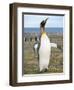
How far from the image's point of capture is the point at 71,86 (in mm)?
1972

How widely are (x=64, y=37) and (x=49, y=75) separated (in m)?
0.28

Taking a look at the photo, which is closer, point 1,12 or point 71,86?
point 1,12

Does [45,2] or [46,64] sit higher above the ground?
[45,2]

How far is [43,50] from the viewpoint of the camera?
186 cm

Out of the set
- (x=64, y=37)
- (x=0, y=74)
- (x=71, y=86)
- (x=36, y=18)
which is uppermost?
(x=36, y=18)

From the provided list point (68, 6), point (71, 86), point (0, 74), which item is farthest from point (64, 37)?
point (0, 74)

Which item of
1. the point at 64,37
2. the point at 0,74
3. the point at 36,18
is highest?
the point at 36,18

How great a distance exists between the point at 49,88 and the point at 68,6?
58 cm

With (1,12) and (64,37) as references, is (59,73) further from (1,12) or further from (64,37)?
(1,12)

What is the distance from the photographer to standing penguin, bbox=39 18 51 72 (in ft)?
6.07

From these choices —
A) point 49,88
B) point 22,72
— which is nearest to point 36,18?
point 22,72

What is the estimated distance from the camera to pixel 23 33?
5.89ft

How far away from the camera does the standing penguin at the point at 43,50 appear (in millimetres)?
1850

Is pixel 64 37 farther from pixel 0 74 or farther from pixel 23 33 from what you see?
pixel 0 74
